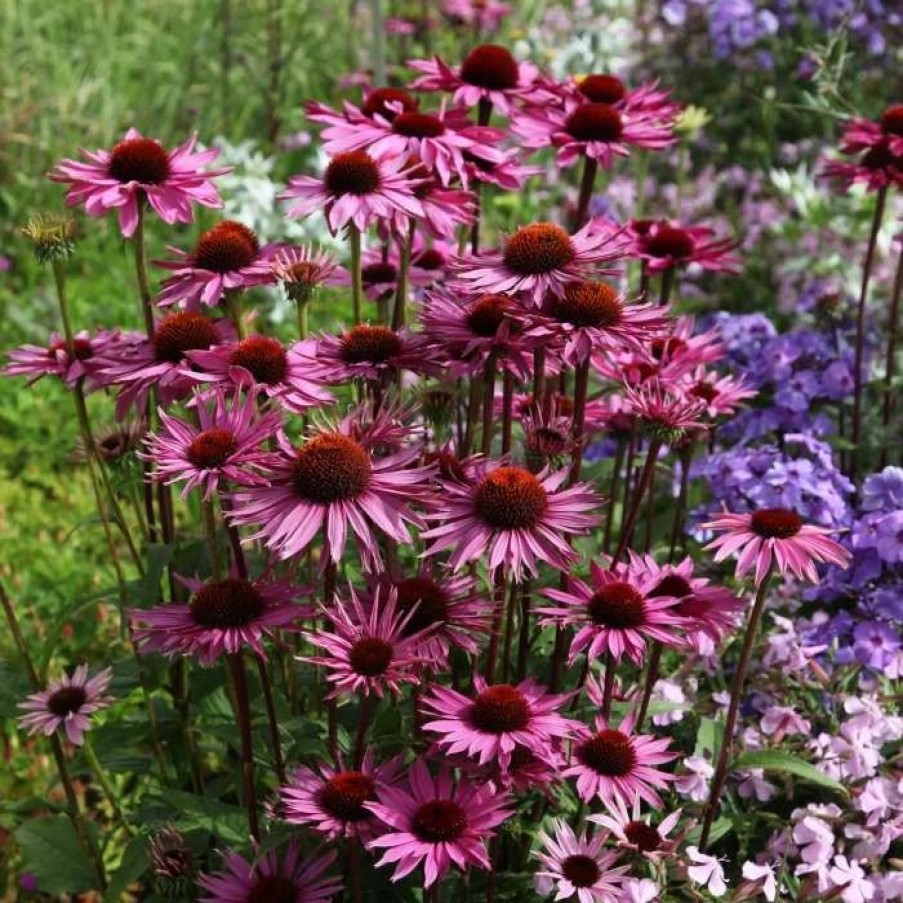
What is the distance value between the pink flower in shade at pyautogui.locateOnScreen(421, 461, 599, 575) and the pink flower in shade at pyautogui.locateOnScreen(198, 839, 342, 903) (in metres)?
0.44

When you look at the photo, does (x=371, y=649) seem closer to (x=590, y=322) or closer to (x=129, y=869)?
(x=590, y=322)

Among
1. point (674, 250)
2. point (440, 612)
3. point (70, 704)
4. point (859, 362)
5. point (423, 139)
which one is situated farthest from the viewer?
point (859, 362)

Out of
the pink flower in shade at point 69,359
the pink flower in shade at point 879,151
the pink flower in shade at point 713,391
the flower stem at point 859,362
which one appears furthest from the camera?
the flower stem at point 859,362

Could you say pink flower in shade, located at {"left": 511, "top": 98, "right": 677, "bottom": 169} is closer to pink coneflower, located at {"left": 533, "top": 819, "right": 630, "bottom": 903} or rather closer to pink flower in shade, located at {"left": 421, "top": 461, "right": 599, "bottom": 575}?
pink flower in shade, located at {"left": 421, "top": 461, "right": 599, "bottom": 575}

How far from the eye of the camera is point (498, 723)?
1.54 metres

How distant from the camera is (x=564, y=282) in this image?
171 centimetres

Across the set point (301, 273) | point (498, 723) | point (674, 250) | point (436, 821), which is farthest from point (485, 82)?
point (436, 821)

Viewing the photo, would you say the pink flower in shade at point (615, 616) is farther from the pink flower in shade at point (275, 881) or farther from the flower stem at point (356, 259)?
the flower stem at point (356, 259)

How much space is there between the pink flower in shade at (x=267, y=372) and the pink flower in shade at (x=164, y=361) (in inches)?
2.0

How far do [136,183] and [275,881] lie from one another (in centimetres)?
101

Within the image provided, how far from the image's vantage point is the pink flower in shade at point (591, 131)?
2.19 metres

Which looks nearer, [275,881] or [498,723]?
[498,723]

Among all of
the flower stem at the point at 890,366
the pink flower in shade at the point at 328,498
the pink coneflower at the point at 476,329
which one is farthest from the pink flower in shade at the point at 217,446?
the flower stem at the point at 890,366

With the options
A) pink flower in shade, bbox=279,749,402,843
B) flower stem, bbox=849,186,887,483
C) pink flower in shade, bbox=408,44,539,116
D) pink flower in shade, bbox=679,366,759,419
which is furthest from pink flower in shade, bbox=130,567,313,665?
flower stem, bbox=849,186,887,483
